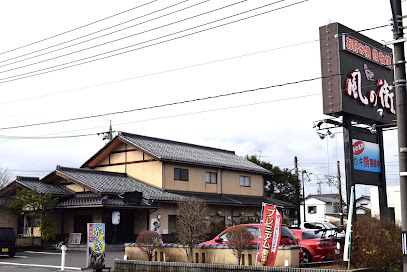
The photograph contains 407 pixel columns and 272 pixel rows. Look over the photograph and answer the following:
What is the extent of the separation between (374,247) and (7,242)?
17.8 m

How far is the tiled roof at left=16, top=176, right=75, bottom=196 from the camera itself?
98.3 feet

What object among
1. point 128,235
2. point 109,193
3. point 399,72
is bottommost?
point 128,235

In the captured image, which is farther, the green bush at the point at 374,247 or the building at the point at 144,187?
the building at the point at 144,187

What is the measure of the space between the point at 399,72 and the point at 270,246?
5.88m

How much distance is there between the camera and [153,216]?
30844 mm

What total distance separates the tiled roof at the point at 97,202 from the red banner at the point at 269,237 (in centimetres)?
1550

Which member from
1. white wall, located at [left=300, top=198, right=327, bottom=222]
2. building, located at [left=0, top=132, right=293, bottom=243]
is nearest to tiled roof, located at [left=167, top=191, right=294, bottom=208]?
building, located at [left=0, top=132, right=293, bottom=243]

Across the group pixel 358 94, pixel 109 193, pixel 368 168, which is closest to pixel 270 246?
pixel 368 168

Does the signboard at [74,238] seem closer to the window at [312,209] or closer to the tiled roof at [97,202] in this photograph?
the tiled roof at [97,202]

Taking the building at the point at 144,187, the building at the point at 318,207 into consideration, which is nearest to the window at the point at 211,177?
the building at the point at 144,187

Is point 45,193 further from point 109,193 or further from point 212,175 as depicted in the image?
point 212,175

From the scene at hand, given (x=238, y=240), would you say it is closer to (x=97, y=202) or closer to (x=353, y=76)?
(x=353, y=76)

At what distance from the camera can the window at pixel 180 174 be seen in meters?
34.1

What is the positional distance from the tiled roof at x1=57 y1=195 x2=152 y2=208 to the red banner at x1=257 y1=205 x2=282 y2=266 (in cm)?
1550
